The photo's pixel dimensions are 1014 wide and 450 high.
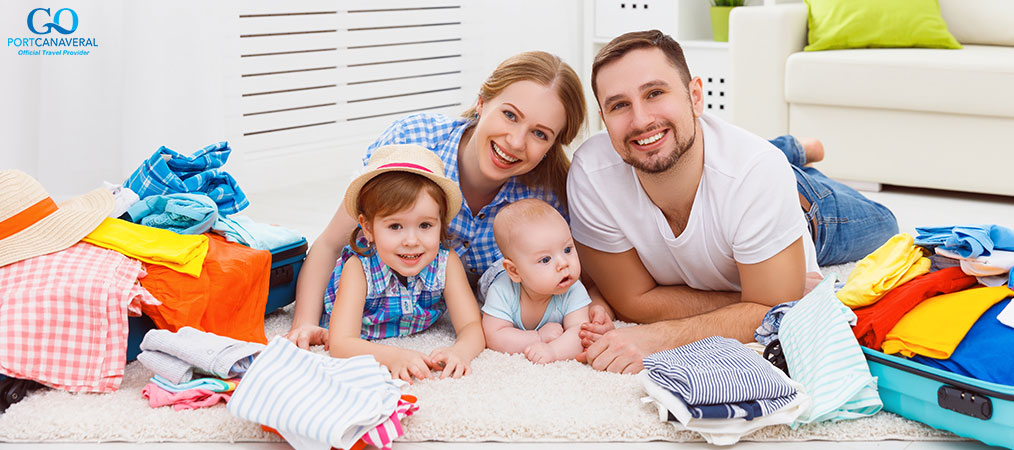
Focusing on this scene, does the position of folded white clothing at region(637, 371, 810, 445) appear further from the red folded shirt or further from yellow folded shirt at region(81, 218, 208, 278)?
yellow folded shirt at region(81, 218, 208, 278)

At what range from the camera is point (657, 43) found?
172 centimetres

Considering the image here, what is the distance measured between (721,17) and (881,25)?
960 millimetres

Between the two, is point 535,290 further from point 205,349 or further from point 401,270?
point 205,349

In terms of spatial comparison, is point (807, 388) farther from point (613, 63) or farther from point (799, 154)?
point (799, 154)

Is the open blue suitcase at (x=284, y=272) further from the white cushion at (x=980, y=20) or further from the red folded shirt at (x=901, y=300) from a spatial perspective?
the white cushion at (x=980, y=20)

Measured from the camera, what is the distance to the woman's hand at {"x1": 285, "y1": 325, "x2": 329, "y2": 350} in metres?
1.78

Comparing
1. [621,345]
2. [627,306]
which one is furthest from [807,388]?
[627,306]

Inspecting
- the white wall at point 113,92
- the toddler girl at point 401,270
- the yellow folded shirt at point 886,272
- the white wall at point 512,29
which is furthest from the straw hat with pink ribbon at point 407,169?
the white wall at point 512,29

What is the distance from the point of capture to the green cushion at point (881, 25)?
317 centimetres

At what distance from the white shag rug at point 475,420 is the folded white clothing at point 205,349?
0.24 ft

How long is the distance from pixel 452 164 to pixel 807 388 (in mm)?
840

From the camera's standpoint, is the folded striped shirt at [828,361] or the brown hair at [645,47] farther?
the brown hair at [645,47]

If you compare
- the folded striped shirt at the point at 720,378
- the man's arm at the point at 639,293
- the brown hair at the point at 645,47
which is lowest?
the folded striped shirt at the point at 720,378

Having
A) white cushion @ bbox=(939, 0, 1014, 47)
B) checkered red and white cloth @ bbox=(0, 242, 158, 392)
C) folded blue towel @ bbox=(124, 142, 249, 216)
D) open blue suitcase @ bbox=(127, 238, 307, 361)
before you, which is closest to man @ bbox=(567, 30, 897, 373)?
open blue suitcase @ bbox=(127, 238, 307, 361)
